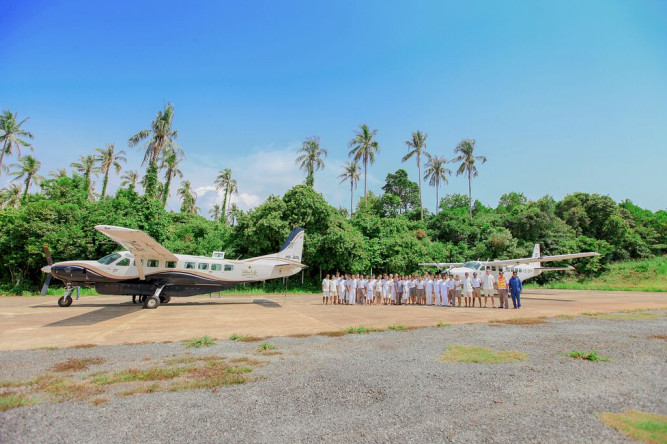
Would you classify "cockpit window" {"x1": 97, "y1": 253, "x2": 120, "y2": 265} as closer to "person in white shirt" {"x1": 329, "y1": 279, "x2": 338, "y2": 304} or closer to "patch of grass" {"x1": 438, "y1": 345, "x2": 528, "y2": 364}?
"person in white shirt" {"x1": 329, "y1": 279, "x2": 338, "y2": 304}

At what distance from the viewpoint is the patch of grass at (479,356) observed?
19.8 ft

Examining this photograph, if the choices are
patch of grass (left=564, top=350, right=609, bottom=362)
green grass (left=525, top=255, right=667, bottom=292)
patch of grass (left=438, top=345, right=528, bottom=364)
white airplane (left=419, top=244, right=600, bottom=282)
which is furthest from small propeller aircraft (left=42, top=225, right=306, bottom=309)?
green grass (left=525, top=255, right=667, bottom=292)

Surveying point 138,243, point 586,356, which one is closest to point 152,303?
point 138,243

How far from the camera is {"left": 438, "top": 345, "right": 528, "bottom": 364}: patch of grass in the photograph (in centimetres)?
603

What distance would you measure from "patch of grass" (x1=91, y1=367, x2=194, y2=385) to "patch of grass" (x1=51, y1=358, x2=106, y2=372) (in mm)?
737

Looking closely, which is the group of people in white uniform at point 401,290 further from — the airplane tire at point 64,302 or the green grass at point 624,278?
the green grass at point 624,278

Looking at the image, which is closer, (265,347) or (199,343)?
(265,347)

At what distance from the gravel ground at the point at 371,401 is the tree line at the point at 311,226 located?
1921 centimetres

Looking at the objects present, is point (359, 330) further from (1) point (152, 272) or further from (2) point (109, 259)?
(2) point (109, 259)

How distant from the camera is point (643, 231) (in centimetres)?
4288

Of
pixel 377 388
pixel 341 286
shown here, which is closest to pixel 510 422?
pixel 377 388

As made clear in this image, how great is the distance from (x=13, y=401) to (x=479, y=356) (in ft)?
23.4

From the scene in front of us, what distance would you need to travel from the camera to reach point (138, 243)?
44.1 feet

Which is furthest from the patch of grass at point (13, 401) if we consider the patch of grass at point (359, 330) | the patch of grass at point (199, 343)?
the patch of grass at point (359, 330)
